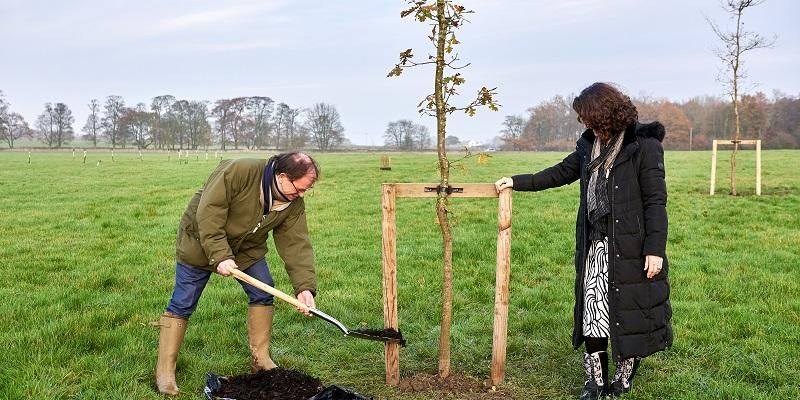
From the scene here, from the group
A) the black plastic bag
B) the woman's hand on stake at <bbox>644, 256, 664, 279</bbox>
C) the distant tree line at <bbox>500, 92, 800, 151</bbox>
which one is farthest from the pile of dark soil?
the distant tree line at <bbox>500, 92, 800, 151</bbox>

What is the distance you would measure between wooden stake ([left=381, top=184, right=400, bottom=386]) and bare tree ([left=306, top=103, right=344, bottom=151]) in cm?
7618

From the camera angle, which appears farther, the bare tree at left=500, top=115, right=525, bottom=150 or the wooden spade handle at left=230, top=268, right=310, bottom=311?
the bare tree at left=500, top=115, right=525, bottom=150

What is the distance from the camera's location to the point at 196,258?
4523mm

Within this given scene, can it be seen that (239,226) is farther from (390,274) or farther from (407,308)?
(407,308)

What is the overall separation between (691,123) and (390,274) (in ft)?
312

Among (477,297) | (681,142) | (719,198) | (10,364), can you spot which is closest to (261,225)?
(10,364)

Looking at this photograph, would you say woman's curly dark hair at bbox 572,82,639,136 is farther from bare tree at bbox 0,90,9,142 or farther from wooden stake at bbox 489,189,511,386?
bare tree at bbox 0,90,9,142

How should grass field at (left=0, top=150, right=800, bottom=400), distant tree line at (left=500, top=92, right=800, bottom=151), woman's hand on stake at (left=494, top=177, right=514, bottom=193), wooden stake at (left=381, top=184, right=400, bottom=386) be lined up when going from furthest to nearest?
distant tree line at (left=500, top=92, right=800, bottom=151), grass field at (left=0, top=150, right=800, bottom=400), wooden stake at (left=381, top=184, right=400, bottom=386), woman's hand on stake at (left=494, top=177, right=514, bottom=193)

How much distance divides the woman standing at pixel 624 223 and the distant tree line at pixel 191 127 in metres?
78.9

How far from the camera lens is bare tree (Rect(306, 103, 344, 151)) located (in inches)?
3209

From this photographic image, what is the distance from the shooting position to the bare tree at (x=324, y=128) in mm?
81500

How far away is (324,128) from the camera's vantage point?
3221 inches

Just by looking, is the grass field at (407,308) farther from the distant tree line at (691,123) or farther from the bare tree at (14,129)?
the bare tree at (14,129)

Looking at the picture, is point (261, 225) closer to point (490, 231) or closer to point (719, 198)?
point (490, 231)
